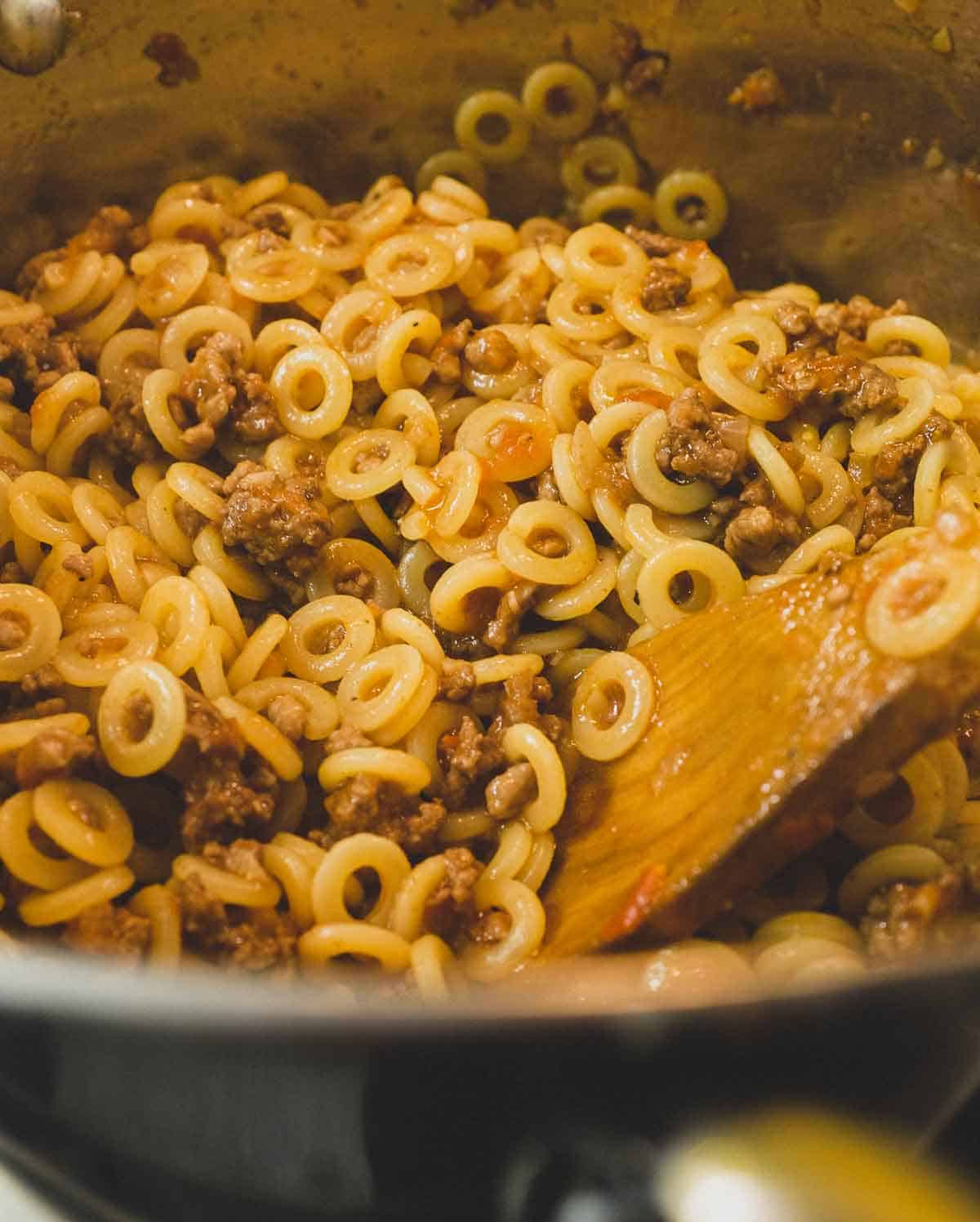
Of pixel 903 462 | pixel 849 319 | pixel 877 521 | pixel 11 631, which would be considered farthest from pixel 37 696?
pixel 849 319

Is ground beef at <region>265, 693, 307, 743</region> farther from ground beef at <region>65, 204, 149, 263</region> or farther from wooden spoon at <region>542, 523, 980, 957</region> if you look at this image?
ground beef at <region>65, 204, 149, 263</region>

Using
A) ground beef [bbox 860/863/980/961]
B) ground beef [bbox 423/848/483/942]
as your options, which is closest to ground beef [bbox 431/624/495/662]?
ground beef [bbox 423/848/483/942]

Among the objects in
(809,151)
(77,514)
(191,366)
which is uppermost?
(809,151)

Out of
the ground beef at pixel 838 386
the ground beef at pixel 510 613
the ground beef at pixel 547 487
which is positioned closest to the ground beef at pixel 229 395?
the ground beef at pixel 547 487

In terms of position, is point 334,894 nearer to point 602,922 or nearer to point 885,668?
point 602,922

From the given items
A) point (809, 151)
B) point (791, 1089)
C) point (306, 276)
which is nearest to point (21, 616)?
point (306, 276)

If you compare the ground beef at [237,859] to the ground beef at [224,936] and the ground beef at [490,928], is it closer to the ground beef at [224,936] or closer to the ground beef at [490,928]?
the ground beef at [224,936]
